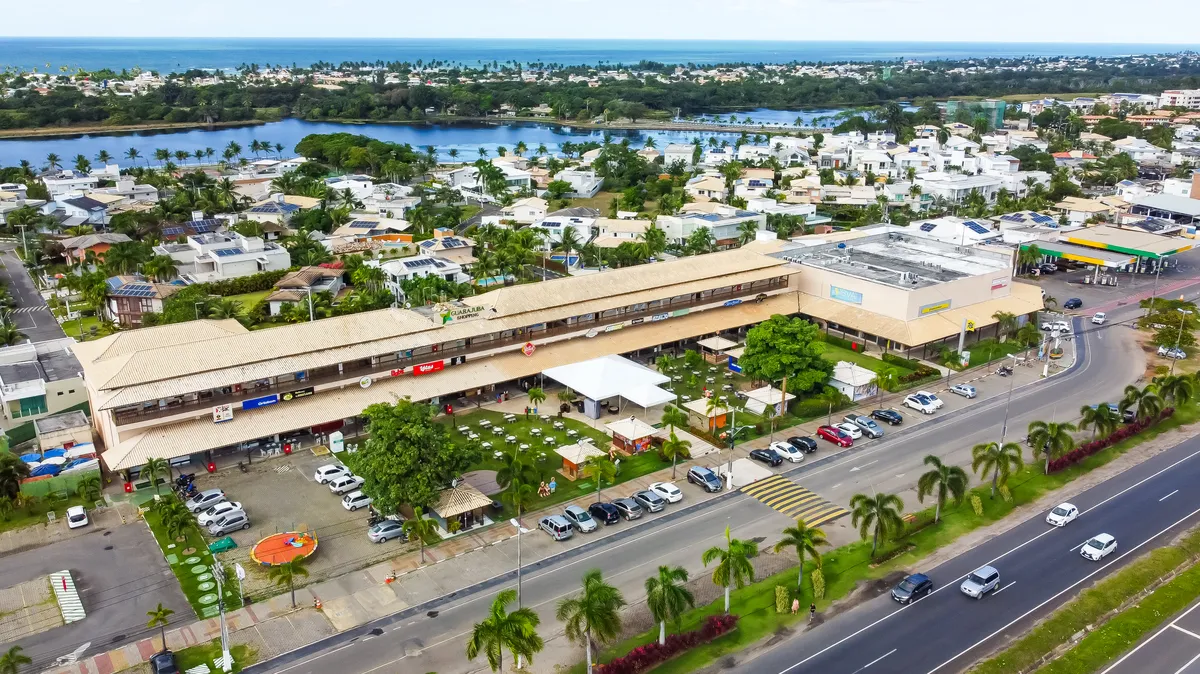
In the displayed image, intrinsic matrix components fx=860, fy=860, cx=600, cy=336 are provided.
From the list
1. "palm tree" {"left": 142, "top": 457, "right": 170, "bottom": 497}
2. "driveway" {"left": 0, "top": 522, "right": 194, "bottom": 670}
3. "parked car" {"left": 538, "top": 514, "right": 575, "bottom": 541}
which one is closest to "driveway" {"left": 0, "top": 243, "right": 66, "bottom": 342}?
"palm tree" {"left": 142, "top": 457, "right": 170, "bottom": 497}

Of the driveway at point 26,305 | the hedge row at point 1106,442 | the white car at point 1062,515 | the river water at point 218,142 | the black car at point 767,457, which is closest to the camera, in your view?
the white car at point 1062,515

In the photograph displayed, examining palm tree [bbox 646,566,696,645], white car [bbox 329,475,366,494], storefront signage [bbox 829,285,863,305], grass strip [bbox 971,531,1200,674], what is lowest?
white car [bbox 329,475,366,494]

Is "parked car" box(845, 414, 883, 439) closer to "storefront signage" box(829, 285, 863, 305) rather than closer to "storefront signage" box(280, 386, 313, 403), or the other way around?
"storefront signage" box(829, 285, 863, 305)

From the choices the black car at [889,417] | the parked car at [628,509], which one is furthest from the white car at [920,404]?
the parked car at [628,509]

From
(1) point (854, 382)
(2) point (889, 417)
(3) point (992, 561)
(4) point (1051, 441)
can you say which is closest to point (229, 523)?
(3) point (992, 561)

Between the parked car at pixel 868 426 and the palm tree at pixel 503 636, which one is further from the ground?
the palm tree at pixel 503 636

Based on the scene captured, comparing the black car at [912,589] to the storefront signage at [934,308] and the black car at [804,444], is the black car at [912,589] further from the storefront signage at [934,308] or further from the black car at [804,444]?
the storefront signage at [934,308]

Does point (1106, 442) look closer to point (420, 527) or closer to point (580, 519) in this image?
point (580, 519)
